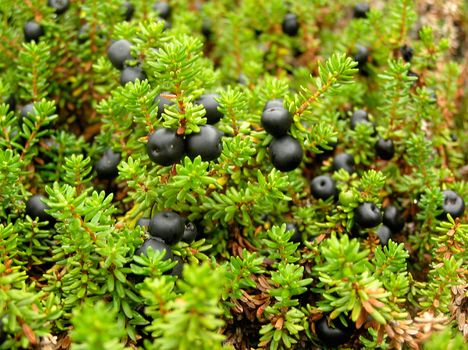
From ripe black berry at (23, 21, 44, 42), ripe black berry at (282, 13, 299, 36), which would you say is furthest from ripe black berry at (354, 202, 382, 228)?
ripe black berry at (23, 21, 44, 42)

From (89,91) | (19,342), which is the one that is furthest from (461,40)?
(19,342)

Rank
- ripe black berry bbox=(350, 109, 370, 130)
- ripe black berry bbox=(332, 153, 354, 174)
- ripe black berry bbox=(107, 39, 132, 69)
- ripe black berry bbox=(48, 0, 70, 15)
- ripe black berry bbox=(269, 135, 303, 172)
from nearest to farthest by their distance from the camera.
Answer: ripe black berry bbox=(269, 135, 303, 172) < ripe black berry bbox=(107, 39, 132, 69) < ripe black berry bbox=(332, 153, 354, 174) < ripe black berry bbox=(350, 109, 370, 130) < ripe black berry bbox=(48, 0, 70, 15)

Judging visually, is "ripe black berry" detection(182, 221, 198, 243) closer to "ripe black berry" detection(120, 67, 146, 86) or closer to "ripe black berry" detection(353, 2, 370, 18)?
"ripe black berry" detection(120, 67, 146, 86)

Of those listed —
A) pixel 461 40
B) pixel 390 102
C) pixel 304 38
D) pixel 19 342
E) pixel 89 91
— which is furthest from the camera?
pixel 461 40

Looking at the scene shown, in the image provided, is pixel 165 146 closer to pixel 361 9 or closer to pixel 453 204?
pixel 453 204

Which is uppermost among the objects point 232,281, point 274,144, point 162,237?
point 274,144

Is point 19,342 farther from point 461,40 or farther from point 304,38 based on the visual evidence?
point 461,40
